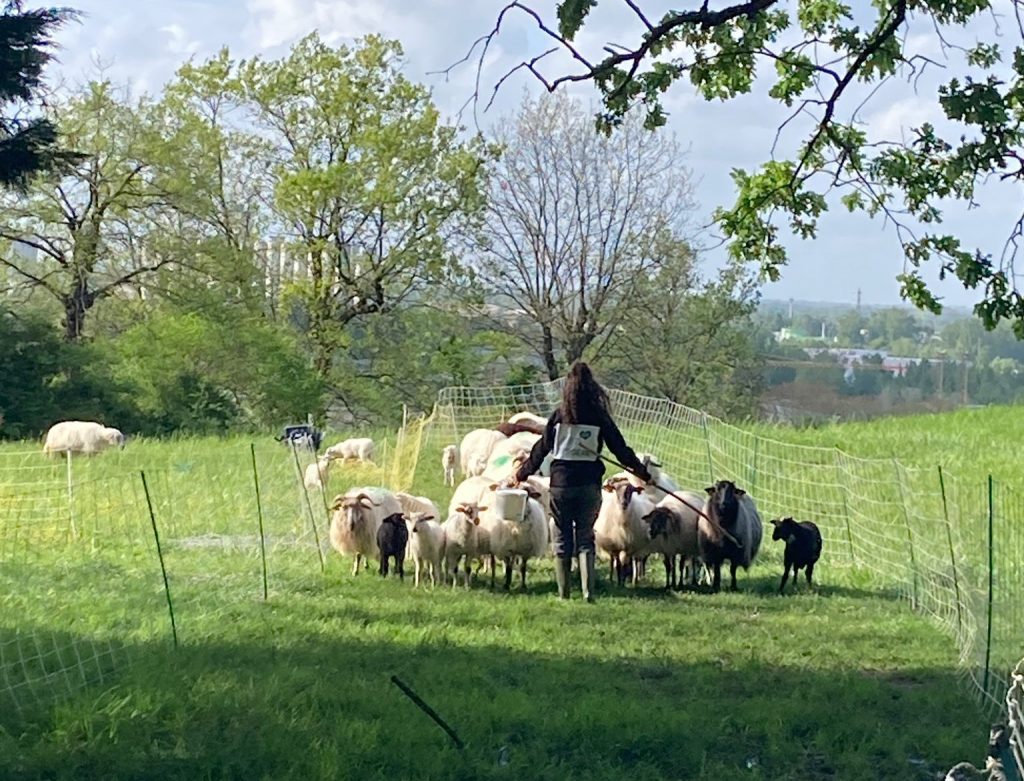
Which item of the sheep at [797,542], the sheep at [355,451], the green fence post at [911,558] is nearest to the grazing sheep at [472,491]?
the sheep at [797,542]

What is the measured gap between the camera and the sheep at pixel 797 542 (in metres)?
9.90

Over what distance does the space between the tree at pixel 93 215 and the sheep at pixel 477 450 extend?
14461 millimetres

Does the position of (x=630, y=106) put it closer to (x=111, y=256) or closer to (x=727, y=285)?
(x=111, y=256)

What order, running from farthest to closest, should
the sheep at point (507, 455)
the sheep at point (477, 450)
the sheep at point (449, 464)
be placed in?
the sheep at point (449, 464)
the sheep at point (477, 450)
the sheep at point (507, 455)

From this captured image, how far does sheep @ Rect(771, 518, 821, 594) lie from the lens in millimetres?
9898

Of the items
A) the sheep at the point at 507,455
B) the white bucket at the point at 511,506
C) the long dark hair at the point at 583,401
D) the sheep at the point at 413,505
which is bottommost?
the sheep at the point at 413,505

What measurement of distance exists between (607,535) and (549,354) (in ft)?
76.1

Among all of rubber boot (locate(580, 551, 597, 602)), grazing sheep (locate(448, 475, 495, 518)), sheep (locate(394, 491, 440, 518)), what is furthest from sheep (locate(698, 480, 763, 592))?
sheep (locate(394, 491, 440, 518))

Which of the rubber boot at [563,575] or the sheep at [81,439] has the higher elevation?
the sheep at [81,439]

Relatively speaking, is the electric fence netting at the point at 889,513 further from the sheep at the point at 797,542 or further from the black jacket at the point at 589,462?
the black jacket at the point at 589,462

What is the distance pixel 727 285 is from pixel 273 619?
1036 inches

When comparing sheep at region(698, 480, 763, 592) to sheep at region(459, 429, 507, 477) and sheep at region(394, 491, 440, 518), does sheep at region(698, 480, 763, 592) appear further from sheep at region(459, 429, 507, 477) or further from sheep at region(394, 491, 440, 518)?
sheep at region(459, 429, 507, 477)

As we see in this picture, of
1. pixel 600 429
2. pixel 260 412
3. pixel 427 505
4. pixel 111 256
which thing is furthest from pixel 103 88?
pixel 600 429

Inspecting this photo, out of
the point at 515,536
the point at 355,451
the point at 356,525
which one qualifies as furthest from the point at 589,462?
the point at 355,451
